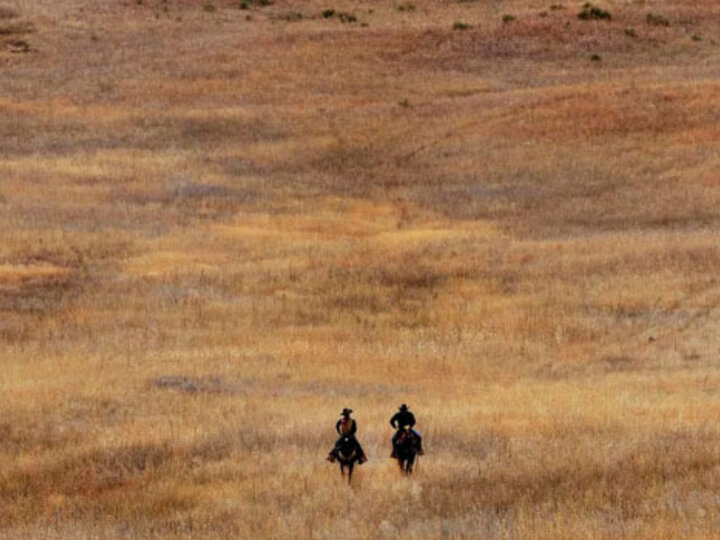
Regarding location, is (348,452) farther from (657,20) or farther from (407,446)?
(657,20)

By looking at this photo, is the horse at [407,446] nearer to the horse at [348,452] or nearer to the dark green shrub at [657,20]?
the horse at [348,452]

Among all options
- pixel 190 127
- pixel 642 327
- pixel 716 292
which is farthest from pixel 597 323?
pixel 190 127

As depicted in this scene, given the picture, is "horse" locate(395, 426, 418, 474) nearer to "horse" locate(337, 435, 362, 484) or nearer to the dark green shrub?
"horse" locate(337, 435, 362, 484)

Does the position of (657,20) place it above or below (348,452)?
above

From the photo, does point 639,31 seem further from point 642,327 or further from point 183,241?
point 642,327

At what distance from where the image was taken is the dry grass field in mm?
16797

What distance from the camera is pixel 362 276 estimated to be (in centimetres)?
3438

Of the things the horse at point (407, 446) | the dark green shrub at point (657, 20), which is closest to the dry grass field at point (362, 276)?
the horse at point (407, 446)

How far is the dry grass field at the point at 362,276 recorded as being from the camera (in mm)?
16797

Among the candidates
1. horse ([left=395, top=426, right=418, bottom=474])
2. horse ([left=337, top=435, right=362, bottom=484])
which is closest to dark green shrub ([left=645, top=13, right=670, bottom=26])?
horse ([left=395, top=426, right=418, bottom=474])

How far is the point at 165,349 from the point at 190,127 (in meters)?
31.5

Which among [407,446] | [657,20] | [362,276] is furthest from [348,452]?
[657,20]

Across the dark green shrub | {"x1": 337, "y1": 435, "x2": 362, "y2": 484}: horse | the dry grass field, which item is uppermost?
the dark green shrub

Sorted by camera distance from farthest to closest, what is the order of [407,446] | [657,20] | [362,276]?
[657,20] < [362,276] < [407,446]
